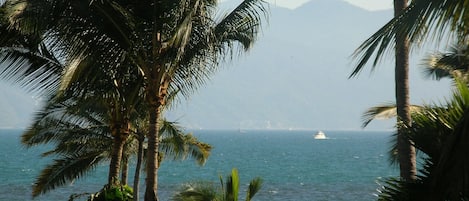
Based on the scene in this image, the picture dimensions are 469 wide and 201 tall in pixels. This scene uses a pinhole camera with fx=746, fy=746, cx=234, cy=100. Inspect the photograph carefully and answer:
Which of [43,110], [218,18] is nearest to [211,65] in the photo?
[218,18]

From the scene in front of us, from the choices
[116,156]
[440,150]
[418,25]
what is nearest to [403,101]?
[440,150]

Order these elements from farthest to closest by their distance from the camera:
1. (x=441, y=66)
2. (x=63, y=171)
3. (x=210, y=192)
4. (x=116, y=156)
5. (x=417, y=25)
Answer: (x=63, y=171), (x=441, y=66), (x=116, y=156), (x=210, y=192), (x=417, y=25)

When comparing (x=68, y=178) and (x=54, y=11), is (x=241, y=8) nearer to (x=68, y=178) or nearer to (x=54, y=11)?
(x=54, y=11)

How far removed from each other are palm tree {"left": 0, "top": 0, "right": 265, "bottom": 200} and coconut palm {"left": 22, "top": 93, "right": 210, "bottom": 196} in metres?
Result: 5.77

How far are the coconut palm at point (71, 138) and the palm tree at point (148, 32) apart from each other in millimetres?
5771

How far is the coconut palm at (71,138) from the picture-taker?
19.2m

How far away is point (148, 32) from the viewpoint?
12.7 metres

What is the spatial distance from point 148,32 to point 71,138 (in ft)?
27.5

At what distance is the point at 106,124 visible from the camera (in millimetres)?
19984

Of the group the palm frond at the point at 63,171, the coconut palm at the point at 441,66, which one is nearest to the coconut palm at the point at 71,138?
the palm frond at the point at 63,171

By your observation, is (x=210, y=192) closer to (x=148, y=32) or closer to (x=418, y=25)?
(x=148, y=32)

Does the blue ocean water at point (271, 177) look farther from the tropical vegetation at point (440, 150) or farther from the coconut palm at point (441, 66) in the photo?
the tropical vegetation at point (440, 150)

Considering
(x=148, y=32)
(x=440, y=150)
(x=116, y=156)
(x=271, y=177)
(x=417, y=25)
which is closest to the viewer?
(x=417, y=25)

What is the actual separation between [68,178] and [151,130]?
A: 778 centimetres
